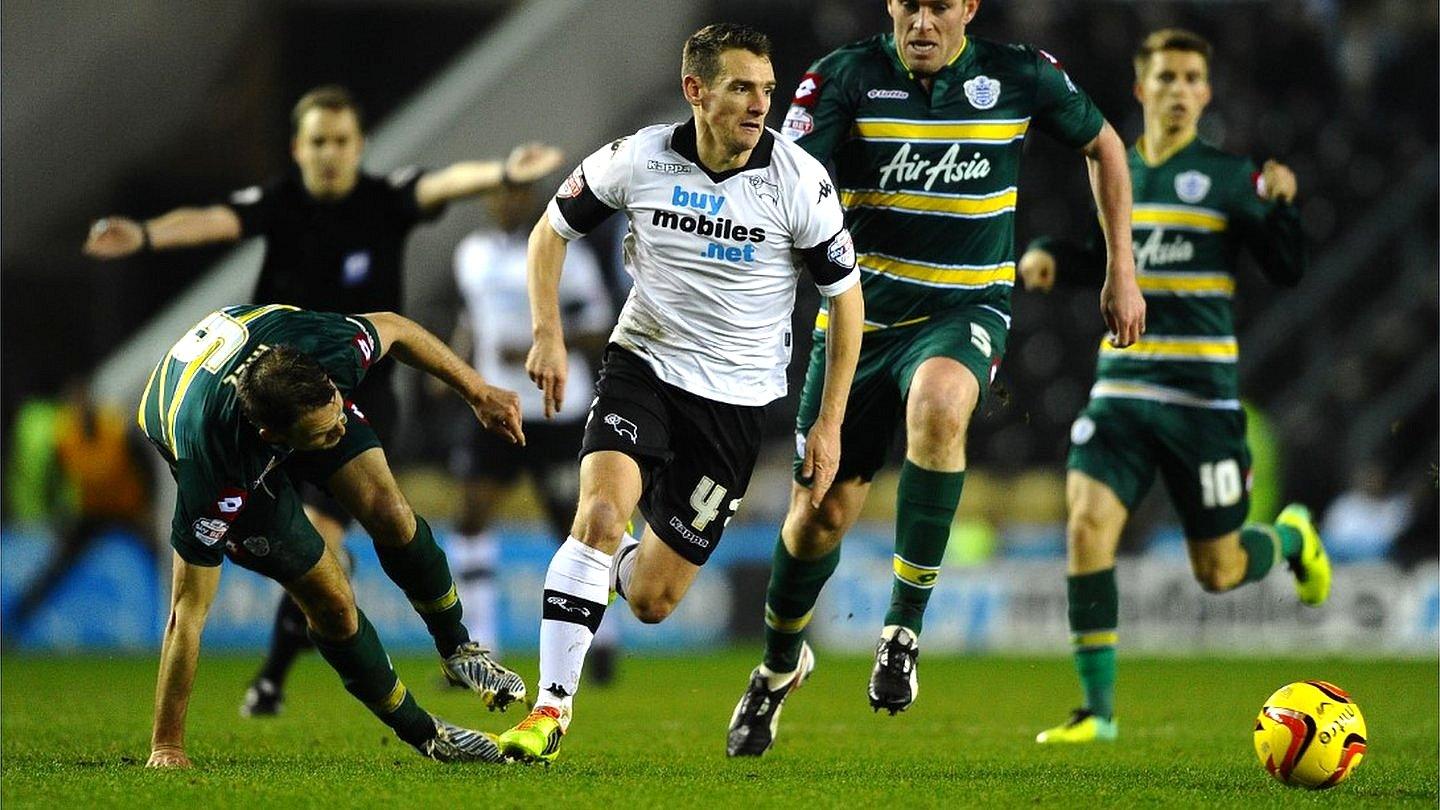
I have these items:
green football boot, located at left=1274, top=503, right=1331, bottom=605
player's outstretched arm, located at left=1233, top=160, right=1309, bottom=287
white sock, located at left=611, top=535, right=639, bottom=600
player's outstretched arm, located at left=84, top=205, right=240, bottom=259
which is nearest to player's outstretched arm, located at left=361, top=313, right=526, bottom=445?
white sock, located at left=611, top=535, right=639, bottom=600

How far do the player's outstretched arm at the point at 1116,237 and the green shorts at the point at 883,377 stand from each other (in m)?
0.38

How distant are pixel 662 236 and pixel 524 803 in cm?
193

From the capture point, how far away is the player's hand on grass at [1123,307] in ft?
21.1

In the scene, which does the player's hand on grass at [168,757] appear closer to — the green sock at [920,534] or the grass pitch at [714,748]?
the grass pitch at [714,748]

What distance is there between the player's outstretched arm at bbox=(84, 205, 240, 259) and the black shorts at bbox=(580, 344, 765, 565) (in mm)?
2231

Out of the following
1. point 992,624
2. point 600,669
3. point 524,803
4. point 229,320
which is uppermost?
point 229,320

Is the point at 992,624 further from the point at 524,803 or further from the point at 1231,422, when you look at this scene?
the point at 524,803

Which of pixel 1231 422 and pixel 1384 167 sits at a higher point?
pixel 1231 422

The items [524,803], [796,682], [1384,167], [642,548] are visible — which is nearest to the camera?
[524,803]

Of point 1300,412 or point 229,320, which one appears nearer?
point 229,320

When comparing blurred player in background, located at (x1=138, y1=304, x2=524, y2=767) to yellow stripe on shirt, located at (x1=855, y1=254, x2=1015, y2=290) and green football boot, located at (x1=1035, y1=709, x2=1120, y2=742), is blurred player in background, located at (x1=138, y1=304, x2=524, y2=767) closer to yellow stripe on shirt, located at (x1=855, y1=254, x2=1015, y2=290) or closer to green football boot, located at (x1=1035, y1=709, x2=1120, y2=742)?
yellow stripe on shirt, located at (x1=855, y1=254, x2=1015, y2=290)

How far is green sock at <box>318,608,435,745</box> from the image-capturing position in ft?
18.8

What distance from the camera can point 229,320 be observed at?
5793 mm

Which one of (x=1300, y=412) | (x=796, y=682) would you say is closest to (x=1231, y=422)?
(x=796, y=682)
